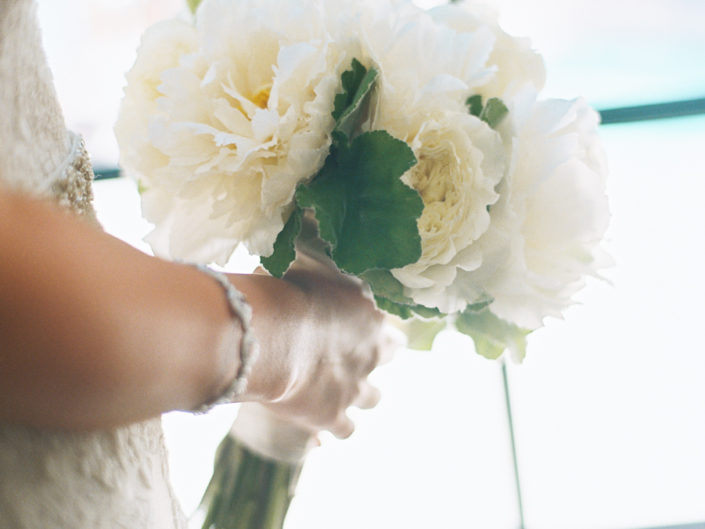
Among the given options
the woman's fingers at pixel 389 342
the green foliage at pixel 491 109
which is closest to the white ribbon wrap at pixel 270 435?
the woman's fingers at pixel 389 342

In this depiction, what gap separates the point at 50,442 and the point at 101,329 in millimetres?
115

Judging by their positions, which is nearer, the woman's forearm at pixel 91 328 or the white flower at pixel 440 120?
the woman's forearm at pixel 91 328

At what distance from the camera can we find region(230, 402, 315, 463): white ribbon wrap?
635 millimetres

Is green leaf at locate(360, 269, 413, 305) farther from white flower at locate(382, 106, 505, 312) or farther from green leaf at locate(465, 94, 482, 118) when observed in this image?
green leaf at locate(465, 94, 482, 118)

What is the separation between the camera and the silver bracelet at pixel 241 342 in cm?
39

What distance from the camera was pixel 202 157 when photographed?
18.6 inches

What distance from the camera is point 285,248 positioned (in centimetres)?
49

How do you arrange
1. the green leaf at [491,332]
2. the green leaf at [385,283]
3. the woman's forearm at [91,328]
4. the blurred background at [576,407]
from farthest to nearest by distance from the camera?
the blurred background at [576,407], the green leaf at [491,332], the green leaf at [385,283], the woman's forearm at [91,328]

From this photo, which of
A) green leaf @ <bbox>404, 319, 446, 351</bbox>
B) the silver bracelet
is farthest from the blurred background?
the silver bracelet

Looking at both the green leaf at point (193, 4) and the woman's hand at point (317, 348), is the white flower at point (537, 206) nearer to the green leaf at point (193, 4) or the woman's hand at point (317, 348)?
the woman's hand at point (317, 348)

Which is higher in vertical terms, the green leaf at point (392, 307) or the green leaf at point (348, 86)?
the green leaf at point (348, 86)

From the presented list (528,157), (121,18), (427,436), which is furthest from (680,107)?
(528,157)

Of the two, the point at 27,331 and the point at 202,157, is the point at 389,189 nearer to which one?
the point at 202,157

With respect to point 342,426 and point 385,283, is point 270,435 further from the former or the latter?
point 385,283
